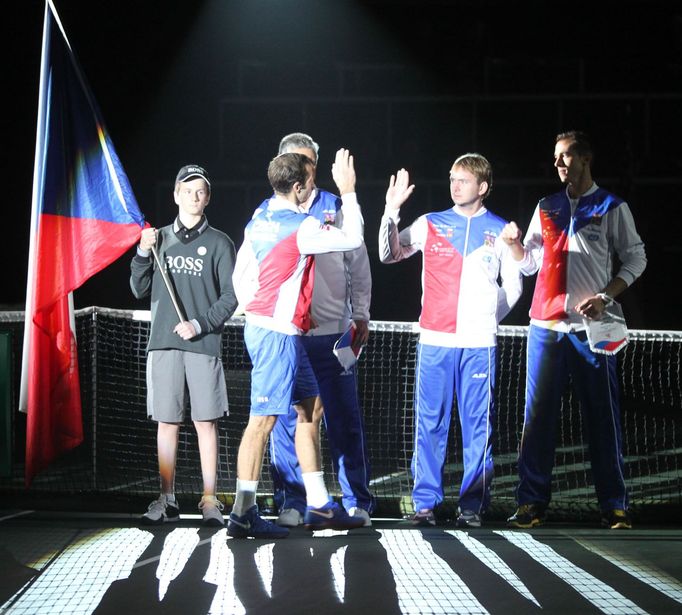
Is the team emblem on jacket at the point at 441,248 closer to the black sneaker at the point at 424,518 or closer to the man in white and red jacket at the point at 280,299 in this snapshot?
the man in white and red jacket at the point at 280,299

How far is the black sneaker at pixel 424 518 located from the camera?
4992 millimetres

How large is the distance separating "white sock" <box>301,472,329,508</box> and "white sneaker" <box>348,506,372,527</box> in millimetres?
179

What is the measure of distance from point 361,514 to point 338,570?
3.34ft

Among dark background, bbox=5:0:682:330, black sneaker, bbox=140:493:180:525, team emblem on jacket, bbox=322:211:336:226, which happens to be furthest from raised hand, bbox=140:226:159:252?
dark background, bbox=5:0:682:330

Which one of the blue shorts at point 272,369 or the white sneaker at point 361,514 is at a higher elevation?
the blue shorts at point 272,369

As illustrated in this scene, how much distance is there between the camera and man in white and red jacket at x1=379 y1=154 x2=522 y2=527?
4961mm

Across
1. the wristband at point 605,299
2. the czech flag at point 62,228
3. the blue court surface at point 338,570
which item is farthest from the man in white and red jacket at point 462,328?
the czech flag at point 62,228

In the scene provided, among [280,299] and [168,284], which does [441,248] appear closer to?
[280,299]

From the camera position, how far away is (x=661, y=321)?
46.4ft

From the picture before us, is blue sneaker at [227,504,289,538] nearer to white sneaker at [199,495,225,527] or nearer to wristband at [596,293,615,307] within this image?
white sneaker at [199,495,225,527]

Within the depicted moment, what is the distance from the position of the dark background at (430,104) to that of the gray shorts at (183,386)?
8.02 metres

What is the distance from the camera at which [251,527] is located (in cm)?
456

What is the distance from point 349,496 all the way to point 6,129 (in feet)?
26.1

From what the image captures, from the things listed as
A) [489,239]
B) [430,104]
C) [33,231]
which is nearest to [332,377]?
[489,239]
